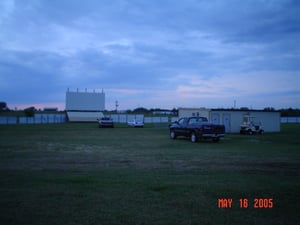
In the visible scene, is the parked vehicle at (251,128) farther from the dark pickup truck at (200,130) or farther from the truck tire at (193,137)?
the truck tire at (193,137)

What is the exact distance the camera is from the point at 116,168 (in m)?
9.78

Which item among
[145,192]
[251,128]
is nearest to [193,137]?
[251,128]

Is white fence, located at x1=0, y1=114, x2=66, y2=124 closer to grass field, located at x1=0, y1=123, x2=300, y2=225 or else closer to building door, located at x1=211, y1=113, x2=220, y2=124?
building door, located at x1=211, y1=113, x2=220, y2=124

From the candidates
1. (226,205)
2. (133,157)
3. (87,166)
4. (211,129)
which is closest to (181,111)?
(211,129)

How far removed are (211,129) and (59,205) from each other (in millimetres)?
15730

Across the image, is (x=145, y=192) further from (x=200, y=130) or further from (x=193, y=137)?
(x=193, y=137)

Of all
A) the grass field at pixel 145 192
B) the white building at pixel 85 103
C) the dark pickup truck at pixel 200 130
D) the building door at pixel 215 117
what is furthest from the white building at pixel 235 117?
the white building at pixel 85 103

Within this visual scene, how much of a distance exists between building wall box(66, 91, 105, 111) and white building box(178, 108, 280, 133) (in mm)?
40382

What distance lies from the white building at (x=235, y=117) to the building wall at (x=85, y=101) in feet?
132

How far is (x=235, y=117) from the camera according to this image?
105 ft

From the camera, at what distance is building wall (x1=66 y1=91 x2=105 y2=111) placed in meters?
69.3

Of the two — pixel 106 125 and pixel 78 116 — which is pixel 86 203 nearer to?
pixel 106 125

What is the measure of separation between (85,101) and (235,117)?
45603 millimetres

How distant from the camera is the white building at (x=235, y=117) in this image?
31.6 m
